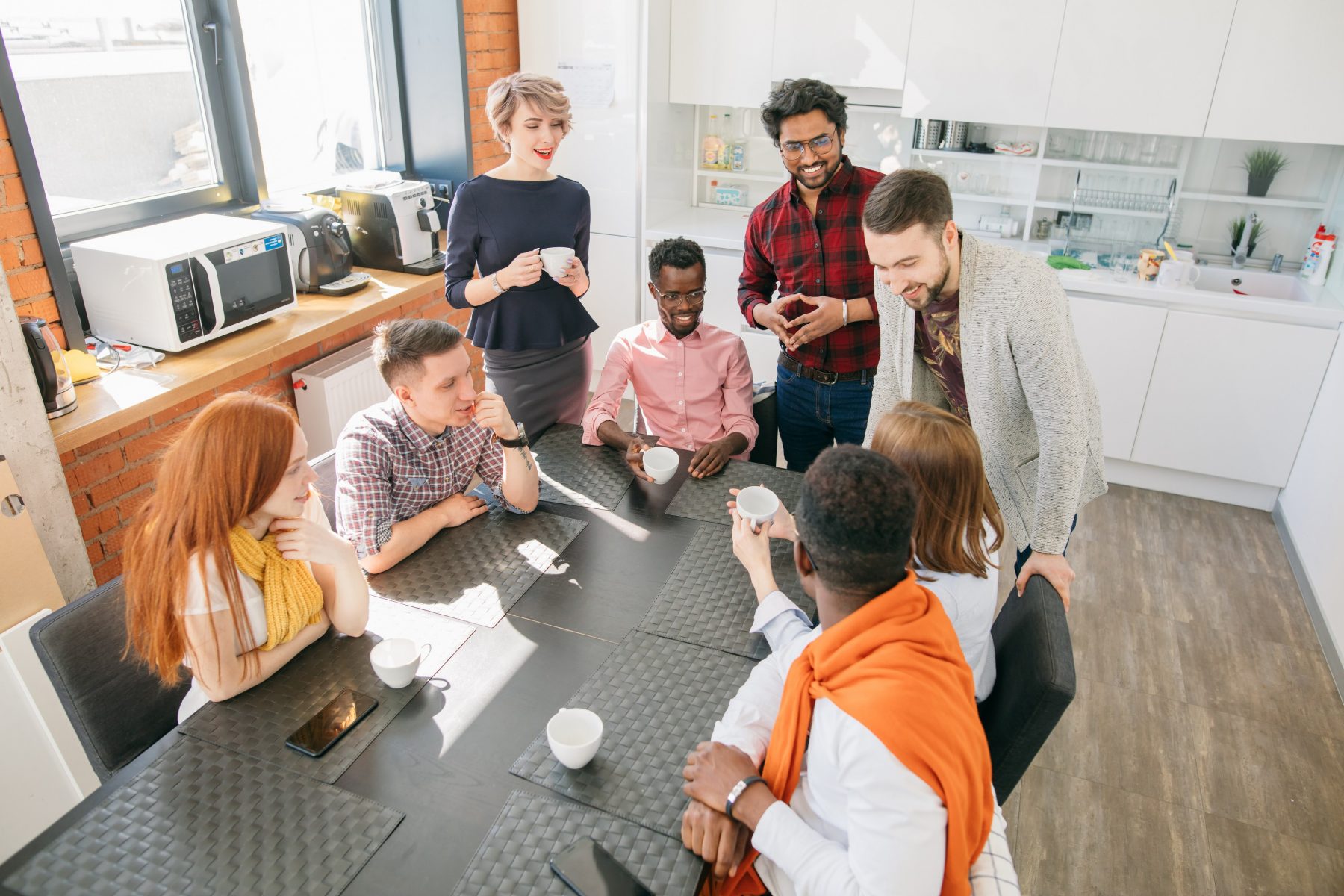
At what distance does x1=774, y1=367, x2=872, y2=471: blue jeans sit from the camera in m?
2.50

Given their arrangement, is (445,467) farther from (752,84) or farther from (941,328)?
(752,84)

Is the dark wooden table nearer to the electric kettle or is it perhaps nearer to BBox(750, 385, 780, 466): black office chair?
BBox(750, 385, 780, 466): black office chair

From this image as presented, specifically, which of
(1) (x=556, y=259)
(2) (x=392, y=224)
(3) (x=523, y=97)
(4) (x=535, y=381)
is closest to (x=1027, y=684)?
(1) (x=556, y=259)

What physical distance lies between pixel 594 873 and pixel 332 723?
49cm

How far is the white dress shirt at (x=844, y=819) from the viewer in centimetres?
98

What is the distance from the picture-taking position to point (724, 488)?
2012 mm

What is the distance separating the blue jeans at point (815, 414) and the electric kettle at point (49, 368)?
193 centimetres

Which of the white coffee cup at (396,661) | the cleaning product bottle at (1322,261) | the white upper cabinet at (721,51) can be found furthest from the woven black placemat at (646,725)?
the cleaning product bottle at (1322,261)

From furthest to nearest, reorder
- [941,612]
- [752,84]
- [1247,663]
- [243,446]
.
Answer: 1. [752,84]
2. [1247,663]
3. [243,446]
4. [941,612]

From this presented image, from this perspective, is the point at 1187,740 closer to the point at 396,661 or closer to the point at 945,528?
the point at 945,528

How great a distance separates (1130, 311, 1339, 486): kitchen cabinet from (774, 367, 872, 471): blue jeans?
182 centimetres

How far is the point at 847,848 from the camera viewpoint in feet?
3.61

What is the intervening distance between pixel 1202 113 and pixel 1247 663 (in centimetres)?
212

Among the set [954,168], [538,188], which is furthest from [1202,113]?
[538,188]
